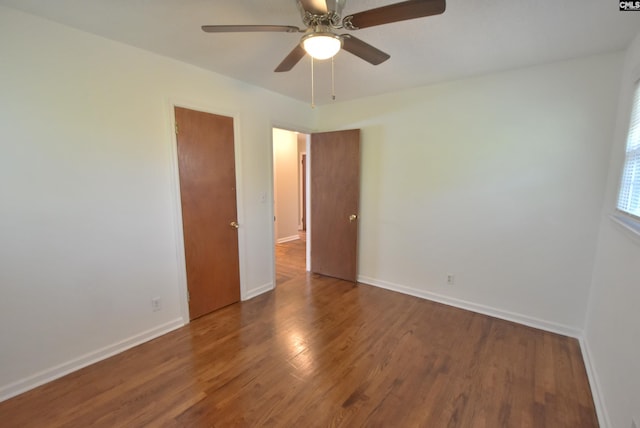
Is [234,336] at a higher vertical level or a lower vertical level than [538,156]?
lower

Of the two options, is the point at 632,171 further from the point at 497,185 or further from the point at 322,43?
the point at 322,43

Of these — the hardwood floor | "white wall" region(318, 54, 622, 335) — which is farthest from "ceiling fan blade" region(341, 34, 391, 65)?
the hardwood floor

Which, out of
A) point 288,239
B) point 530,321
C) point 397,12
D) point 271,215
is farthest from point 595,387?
point 288,239

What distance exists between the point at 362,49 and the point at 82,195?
7.16ft

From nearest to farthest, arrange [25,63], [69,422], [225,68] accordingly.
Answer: [69,422] < [25,63] < [225,68]

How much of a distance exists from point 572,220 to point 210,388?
3234mm


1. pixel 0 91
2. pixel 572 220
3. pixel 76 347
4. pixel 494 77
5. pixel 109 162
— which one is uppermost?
pixel 494 77

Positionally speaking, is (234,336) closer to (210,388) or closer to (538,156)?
(210,388)

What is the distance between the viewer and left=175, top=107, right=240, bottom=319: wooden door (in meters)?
2.51

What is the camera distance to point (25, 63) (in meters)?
1.67

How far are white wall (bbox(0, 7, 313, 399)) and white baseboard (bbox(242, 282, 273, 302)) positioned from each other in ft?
2.45

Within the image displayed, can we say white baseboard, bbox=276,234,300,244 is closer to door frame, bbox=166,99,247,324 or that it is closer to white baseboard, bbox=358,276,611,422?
white baseboard, bbox=358,276,611,422

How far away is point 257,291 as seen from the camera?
3.27 meters

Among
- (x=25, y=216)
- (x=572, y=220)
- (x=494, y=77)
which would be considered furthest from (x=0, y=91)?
(x=572, y=220)
